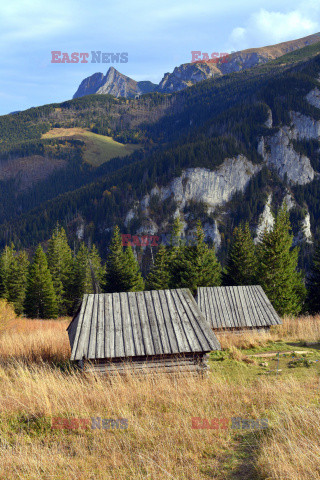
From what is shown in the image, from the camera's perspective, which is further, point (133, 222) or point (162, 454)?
point (133, 222)

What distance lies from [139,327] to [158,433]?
443 cm

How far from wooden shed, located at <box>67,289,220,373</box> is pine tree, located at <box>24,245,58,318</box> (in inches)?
1234

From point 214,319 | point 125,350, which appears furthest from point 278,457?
point 214,319

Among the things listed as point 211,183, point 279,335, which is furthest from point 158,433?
point 211,183

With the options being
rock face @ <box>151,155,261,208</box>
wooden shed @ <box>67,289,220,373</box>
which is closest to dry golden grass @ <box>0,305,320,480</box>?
wooden shed @ <box>67,289,220,373</box>

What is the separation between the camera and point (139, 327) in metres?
9.95

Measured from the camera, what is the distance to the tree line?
2762 cm

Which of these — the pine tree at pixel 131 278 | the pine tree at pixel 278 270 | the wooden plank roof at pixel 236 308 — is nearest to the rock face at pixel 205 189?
the pine tree at pixel 131 278

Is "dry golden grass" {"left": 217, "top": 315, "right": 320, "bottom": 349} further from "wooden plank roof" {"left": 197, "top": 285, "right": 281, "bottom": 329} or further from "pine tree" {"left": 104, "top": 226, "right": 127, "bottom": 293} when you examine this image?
"pine tree" {"left": 104, "top": 226, "right": 127, "bottom": 293}

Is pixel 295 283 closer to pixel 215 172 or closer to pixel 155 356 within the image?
pixel 155 356

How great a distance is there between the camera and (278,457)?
184 inches

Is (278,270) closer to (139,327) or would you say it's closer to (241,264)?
(241,264)

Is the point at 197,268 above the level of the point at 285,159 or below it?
below

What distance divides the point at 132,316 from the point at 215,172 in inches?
6947
